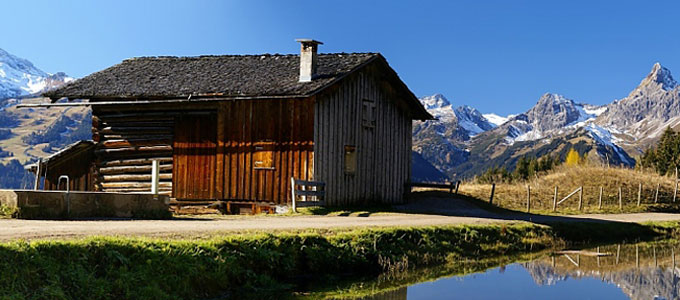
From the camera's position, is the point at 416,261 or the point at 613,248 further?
the point at 613,248

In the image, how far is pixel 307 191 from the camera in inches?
1141

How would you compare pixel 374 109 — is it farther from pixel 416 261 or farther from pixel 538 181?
pixel 538 181

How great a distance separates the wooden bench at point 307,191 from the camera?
28438 mm

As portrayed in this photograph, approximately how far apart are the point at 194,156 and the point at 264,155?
3.45 m

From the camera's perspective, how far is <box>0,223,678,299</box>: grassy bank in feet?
36.3

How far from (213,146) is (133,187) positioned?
4814 millimetres

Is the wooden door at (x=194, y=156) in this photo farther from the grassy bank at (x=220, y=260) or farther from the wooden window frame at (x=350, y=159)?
the grassy bank at (x=220, y=260)

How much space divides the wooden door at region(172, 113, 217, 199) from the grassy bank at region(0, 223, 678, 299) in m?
13.0

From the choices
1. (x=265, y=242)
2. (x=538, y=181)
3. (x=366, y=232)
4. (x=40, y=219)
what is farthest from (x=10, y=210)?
(x=538, y=181)

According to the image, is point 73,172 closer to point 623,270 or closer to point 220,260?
point 220,260

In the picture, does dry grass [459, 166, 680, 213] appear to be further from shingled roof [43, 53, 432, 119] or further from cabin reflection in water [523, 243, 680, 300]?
cabin reflection in water [523, 243, 680, 300]

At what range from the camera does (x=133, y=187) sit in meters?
33.8

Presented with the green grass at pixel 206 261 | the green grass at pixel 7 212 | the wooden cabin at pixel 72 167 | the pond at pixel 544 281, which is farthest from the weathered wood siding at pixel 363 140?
the green grass at pixel 7 212

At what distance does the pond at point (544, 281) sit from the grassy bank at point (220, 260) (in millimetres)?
952
